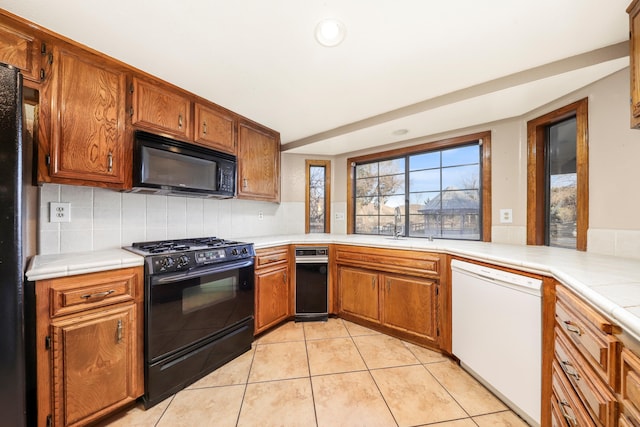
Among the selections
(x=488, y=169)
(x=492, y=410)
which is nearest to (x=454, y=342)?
(x=492, y=410)

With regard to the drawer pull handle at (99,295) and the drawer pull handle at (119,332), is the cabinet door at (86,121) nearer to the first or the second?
the drawer pull handle at (99,295)

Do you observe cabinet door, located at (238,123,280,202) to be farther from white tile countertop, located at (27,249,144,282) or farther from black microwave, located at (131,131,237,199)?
white tile countertop, located at (27,249,144,282)

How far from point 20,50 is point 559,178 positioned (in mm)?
3631

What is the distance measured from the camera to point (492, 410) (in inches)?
55.5

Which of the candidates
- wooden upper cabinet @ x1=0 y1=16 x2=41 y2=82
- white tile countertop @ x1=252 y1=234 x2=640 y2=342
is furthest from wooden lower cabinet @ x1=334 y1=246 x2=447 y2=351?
wooden upper cabinet @ x1=0 y1=16 x2=41 y2=82

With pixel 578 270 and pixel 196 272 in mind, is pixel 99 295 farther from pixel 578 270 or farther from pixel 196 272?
pixel 578 270

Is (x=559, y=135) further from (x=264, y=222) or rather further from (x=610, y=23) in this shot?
(x=264, y=222)

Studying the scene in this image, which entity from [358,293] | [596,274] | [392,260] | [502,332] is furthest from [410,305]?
[596,274]

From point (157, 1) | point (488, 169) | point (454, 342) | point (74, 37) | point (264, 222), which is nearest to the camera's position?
point (157, 1)

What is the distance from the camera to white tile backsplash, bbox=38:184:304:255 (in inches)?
61.2

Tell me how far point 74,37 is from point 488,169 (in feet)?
10.5

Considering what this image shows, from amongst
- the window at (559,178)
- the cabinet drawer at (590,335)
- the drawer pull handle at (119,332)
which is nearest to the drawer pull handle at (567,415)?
the cabinet drawer at (590,335)

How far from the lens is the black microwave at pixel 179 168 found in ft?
5.36

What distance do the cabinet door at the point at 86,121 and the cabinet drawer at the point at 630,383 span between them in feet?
8.12
